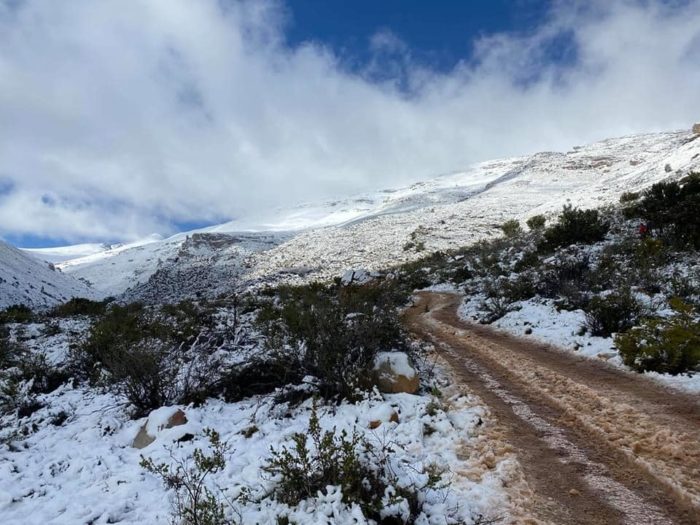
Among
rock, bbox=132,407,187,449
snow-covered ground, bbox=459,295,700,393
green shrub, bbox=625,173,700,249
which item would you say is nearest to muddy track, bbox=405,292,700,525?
snow-covered ground, bbox=459,295,700,393

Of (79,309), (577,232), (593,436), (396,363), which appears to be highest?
(577,232)

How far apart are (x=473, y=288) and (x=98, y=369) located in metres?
13.8

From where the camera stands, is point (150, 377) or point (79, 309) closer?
point (150, 377)

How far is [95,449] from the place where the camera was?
220 inches

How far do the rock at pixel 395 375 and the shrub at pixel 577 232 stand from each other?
47.7ft

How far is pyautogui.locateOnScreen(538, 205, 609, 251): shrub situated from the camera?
17984 mm

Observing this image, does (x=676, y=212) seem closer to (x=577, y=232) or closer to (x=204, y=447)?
(x=577, y=232)

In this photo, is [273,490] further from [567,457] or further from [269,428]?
[567,457]

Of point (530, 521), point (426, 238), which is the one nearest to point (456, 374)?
point (530, 521)

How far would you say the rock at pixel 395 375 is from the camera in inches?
250

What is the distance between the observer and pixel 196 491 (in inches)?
144

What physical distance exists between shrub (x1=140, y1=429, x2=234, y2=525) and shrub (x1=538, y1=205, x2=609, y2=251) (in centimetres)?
1752

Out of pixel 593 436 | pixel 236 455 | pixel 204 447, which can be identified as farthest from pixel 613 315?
pixel 204 447

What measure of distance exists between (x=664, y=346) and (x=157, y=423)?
24.4 ft
